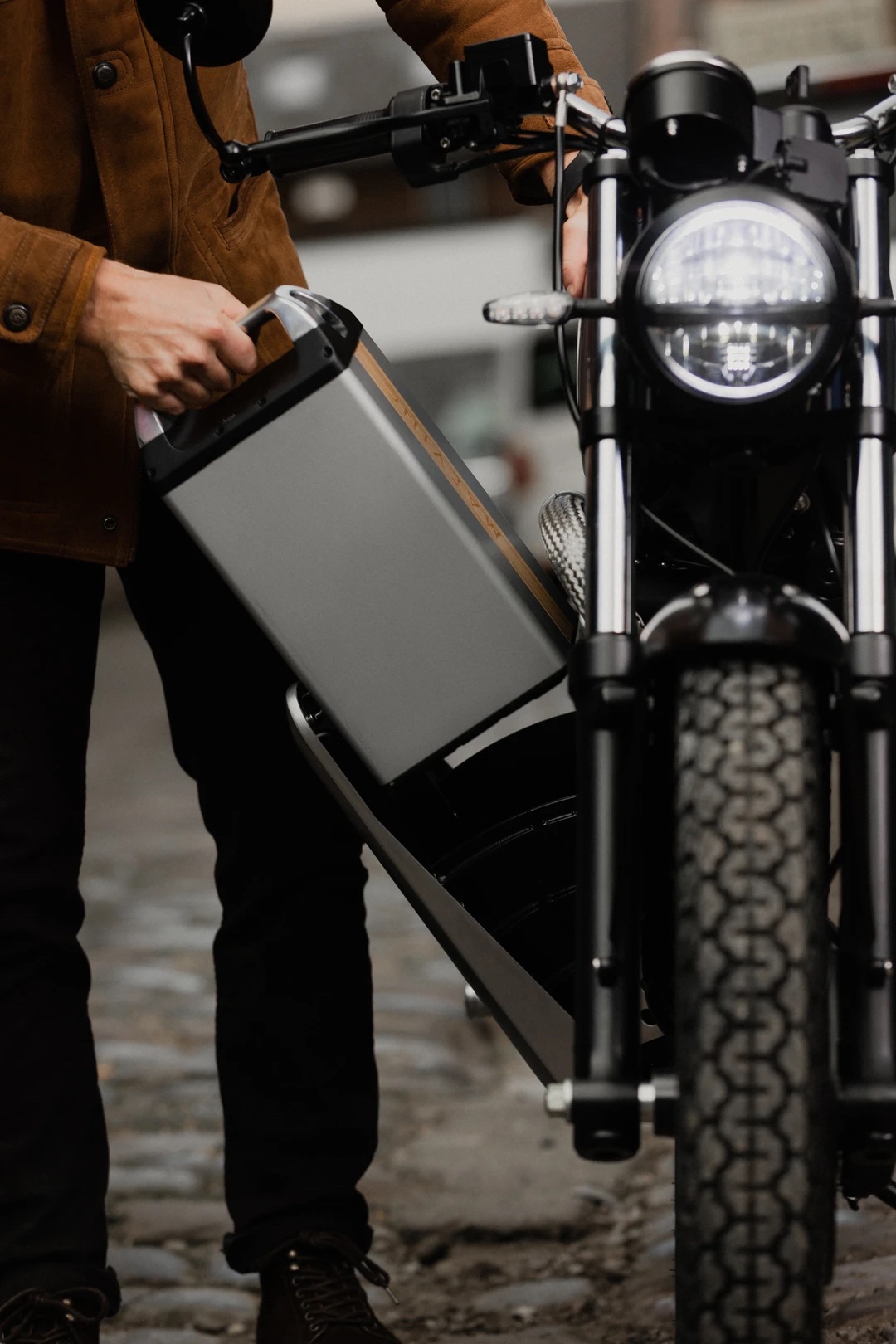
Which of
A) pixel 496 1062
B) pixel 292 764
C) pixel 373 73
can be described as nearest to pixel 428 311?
pixel 373 73

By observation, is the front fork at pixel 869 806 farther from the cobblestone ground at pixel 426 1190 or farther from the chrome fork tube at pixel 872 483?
the cobblestone ground at pixel 426 1190

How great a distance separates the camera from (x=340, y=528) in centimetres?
190

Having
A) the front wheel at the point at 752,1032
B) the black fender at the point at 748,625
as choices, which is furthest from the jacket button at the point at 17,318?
the front wheel at the point at 752,1032

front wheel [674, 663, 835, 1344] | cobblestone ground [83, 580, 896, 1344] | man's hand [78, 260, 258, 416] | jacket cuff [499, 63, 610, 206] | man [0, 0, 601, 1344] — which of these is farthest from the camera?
cobblestone ground [83, 580, 896, 1344]

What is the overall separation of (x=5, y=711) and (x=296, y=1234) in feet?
2.55

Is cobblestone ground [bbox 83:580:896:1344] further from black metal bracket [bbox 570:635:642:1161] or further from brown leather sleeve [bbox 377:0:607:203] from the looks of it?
brown leather sleeve [bbox 377:0:607:203]

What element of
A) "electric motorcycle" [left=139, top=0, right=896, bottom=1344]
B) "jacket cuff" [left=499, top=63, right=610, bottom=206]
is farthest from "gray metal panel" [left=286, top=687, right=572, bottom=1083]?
"jacket cuff" [left=499, top=63, right=610, bottom=206]

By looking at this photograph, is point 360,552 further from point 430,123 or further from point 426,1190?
point 426,1190

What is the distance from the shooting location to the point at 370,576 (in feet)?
6.20

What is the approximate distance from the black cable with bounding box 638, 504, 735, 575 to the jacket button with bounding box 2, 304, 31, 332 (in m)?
0.72

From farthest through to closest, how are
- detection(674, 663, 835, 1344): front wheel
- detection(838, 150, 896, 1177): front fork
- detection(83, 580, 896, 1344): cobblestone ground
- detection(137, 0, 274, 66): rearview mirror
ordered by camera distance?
detection(83, 580, 896, 1344): cobblestone ground < detection(137, 0, 274, 66): rearview mirror < detection(838, 150, 896, 1177): front fork < detection(674, 663, 835, 1344): front wheel

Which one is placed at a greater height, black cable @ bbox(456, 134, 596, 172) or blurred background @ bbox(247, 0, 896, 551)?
blurred background @ bbox(247, 0, 896, 551)

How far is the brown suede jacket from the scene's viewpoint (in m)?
2.03

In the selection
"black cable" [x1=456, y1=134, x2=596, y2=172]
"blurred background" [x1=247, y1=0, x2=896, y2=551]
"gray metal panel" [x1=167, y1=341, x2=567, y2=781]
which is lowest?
"gray metal panel" [x1=167, y1=341, x2=567, y2=781]
